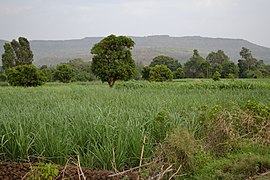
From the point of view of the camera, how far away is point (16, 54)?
37219 millimetres

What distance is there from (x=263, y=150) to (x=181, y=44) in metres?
184

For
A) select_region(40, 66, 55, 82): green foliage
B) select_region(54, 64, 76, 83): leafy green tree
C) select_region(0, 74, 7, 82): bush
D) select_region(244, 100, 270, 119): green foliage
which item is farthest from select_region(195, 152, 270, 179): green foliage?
select_region(0, 74, 7, 82): bush

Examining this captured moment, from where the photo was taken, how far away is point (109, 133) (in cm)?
371

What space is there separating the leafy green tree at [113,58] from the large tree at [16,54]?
20.4 meters

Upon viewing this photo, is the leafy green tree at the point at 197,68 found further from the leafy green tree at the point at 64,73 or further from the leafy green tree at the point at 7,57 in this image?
the leafy green tree at the point at 7,57

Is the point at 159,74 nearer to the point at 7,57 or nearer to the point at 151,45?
the point at 7,57

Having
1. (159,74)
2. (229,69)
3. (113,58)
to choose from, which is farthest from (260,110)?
(229,69)

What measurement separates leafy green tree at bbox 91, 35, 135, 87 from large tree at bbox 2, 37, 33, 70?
20426mm

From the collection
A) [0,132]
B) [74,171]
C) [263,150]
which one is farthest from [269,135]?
[0,132]

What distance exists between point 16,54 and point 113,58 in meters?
22.8

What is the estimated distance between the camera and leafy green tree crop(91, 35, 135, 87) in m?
19.6

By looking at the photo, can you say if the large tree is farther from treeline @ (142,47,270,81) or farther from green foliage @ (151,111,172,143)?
green foliage @ (151,111,172,143)

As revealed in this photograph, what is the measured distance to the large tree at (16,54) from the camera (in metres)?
35.9

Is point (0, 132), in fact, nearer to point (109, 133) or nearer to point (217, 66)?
point (109, 133)
